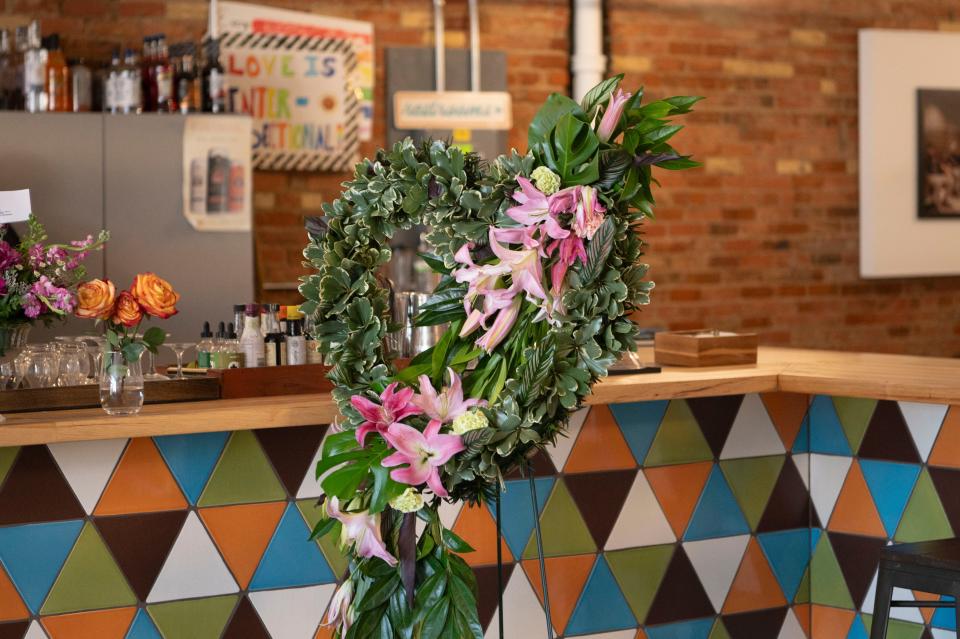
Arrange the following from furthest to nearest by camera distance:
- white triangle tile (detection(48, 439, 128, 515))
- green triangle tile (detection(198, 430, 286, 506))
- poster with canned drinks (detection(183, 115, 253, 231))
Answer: poster with canned drinks (detection(183, 115, 253, 231)) < green triangle tile (detection(198, 430, 286, 506)) < white triangle tile (detection(48, 439, 128, 515))

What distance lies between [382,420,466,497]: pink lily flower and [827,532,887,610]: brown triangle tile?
147 centimetres

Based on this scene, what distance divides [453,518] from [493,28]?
321 cm

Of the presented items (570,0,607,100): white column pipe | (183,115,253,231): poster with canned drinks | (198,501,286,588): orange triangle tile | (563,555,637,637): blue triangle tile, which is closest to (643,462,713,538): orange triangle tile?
(563,555,637,637): blue triangle tile

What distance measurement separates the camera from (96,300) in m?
2.44

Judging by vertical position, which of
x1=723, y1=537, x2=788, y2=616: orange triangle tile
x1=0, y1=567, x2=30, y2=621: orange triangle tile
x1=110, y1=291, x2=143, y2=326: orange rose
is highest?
x1=110, y1=291, x2=143, y2=326: orange rose

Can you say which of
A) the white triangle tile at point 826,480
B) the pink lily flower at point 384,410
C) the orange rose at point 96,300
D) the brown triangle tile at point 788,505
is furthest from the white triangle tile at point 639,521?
the orange rose at point 96,300

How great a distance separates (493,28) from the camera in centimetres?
550

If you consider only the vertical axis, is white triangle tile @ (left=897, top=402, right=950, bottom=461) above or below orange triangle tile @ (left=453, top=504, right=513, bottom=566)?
above

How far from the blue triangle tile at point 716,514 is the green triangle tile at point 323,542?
89cm

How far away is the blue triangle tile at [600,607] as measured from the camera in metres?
2.95

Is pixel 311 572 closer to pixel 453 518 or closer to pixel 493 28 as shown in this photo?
pixel 453 518

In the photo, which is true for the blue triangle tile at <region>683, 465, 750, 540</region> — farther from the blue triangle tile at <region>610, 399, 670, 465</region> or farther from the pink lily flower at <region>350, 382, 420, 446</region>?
the pink lily flower at <region>350, 382, 420, 446</region>

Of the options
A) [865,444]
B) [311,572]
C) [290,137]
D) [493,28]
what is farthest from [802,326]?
[311,572]

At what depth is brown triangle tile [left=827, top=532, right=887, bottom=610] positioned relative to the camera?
10.2ft
